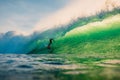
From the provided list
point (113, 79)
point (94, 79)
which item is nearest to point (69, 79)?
point (94, 79)

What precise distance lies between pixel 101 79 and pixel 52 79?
11.8 ft

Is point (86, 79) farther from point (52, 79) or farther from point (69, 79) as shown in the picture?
point (52, 79)

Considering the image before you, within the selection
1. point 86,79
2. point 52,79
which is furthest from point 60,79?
point 86,79

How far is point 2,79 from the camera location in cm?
1769

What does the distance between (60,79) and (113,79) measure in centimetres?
385

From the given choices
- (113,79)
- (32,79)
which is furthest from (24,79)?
(113,79)

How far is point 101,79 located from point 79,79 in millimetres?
1612

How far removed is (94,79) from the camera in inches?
716

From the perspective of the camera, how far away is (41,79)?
1795 centimetres

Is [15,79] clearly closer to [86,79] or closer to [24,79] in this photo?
[24,79]

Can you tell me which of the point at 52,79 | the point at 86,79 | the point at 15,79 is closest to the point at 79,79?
the point at 86,79

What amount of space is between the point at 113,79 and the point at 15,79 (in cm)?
713

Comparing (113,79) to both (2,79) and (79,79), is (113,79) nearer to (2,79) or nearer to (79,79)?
(79,79)

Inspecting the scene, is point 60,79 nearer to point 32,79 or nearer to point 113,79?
point 32,79
